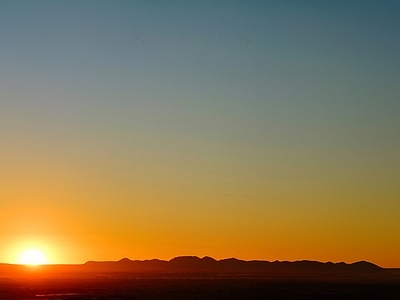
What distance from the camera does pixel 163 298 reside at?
81.2 meters

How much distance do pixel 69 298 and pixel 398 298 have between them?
40000 millimetres

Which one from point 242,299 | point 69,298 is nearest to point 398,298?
point 242,299

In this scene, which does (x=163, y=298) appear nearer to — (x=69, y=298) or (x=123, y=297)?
(x=123, y=297)

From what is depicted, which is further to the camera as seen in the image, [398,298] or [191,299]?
[398,298]

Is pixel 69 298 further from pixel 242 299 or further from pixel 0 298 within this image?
pixel 242 299

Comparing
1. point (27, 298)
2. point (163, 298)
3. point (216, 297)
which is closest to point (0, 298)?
point (27, 298)

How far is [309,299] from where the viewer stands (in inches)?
3258

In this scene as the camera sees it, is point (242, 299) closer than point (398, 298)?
Yes

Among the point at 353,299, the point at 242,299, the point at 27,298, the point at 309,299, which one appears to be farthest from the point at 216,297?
the point at 27,298

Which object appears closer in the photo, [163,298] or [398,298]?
[163,298]

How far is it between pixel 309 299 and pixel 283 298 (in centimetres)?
301

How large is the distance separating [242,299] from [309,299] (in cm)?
835

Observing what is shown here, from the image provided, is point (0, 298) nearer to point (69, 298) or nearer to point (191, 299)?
point (69, 298)

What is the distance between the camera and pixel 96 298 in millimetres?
80438
